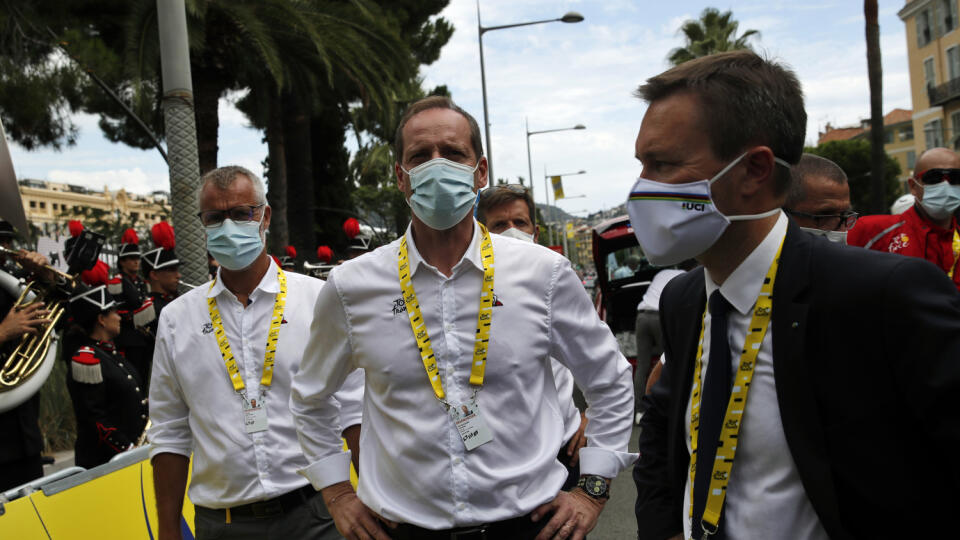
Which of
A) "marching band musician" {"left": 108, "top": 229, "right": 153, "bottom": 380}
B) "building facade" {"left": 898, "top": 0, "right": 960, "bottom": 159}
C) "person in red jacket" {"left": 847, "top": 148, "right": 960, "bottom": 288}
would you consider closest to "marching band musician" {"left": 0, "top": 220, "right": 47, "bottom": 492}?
"marching band musician" {"left": 108, "top": 229, "right": 153, "bottom": 380}

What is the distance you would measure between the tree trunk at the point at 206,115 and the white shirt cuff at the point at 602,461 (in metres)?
11.5

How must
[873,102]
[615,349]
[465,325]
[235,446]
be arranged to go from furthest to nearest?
[873,102]
[235,446]
[615,349]
[465,325]

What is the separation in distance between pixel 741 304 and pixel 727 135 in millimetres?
411

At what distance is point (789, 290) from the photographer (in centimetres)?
172

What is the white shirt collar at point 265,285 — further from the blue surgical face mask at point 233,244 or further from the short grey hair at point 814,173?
the short grey hair at point 814,173

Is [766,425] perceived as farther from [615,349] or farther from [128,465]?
[128,465]

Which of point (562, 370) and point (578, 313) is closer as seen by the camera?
point (578, 313)

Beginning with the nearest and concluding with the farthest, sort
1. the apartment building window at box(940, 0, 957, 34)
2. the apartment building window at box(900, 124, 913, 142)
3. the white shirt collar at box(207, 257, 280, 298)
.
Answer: the white shirt collar at box(207, 257, 280, 298), the apartment building window at box(940, 0, 957, 34), the apartment building window at box(900, 124, 913, 142)

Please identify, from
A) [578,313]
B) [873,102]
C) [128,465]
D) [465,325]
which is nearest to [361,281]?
[465,325]

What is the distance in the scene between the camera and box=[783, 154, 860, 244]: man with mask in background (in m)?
3.64

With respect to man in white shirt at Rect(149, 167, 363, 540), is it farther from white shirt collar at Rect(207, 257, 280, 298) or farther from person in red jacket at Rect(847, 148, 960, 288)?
person in red jacket at Rect(847, 148, 960, 288)

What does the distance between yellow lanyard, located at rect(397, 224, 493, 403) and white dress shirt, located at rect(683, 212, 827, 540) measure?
0.75m

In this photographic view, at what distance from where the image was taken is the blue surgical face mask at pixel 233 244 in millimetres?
3473

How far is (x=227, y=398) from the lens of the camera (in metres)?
3.19
